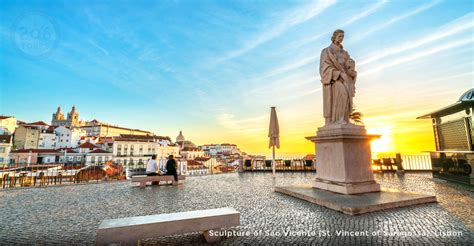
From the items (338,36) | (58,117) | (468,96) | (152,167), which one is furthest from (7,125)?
(468,96)

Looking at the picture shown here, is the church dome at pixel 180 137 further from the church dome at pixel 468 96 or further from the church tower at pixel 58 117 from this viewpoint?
the church dome at pixel 468 96

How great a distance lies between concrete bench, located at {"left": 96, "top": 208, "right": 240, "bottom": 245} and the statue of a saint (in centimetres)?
495

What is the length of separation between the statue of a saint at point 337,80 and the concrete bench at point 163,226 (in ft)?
16.3

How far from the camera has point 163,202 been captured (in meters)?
5.96

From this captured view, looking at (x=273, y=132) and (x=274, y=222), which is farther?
(x=273, y=132)

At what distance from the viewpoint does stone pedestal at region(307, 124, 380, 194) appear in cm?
573

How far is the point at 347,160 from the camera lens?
5734 millimetres

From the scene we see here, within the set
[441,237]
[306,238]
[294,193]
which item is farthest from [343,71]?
[306,238]

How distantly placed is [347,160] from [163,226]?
509cm

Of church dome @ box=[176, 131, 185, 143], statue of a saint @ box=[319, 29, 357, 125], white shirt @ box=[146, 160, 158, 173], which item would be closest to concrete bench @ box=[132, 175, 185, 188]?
white shirt @ box=[146, 160, 158, 173]

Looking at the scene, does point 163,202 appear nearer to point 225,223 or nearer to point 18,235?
point 18,235

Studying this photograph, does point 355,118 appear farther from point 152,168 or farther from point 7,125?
point 7,125

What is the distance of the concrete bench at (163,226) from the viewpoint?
2639mm

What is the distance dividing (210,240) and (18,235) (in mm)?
3439
